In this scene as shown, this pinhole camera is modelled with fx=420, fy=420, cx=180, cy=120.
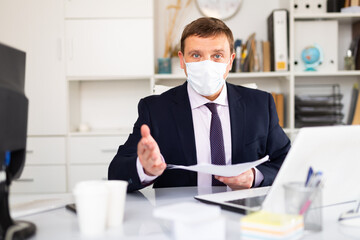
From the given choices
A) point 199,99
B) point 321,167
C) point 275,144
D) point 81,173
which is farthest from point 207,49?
point 81,173

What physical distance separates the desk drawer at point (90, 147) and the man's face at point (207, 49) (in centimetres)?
143

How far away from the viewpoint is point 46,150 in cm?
305

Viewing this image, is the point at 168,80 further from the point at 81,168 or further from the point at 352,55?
the point at 352,55

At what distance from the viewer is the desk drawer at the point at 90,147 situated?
3061 mm

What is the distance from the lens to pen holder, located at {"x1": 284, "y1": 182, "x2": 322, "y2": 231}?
89cm

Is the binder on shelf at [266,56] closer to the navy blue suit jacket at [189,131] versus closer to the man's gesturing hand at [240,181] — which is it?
the navy blue suit jacket at [189,131]

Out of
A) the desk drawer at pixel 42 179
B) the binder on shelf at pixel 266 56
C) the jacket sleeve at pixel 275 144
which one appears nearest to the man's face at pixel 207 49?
the jacket sleeve at pixel 275 144

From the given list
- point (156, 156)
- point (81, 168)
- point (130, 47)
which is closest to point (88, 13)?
point (130, 47)

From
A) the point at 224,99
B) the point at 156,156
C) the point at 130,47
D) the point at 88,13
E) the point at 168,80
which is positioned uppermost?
the point at 88,13

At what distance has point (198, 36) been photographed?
1738mm

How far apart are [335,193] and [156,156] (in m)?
0.48

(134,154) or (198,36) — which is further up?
(198,36)

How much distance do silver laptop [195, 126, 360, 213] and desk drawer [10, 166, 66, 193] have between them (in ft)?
6.77

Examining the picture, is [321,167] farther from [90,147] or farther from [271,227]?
[90,147]
